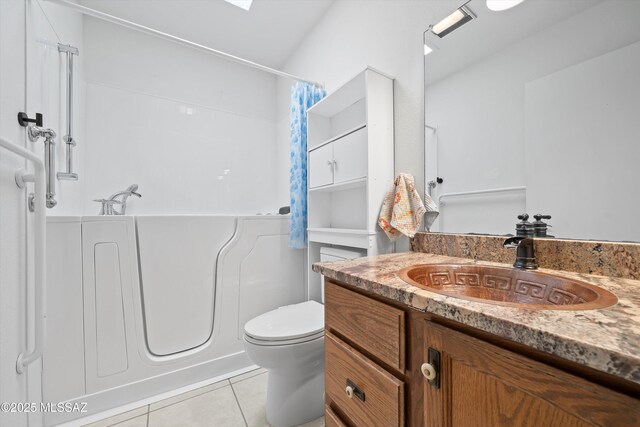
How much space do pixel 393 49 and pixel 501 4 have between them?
0.52 m

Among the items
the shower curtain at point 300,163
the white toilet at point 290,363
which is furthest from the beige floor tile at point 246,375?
the shower curtain at point 300,163

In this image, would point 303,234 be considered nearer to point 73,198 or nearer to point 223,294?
point 223,294

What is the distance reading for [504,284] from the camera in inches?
31.2

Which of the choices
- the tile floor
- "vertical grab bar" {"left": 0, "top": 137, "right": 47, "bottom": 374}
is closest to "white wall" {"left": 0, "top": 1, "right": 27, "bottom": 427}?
"vertical grab bar" {"left": 0, "top": 137, "right": 47, "bottom": 374}

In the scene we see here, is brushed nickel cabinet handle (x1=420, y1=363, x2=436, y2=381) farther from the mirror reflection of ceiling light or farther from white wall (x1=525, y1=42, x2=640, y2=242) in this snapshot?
the mirror reflection of ceiling light

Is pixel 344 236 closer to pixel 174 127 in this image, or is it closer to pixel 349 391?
pixel 349 391

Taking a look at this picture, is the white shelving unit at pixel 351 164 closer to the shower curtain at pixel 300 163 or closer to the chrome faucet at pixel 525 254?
the shower curtain at pixel 300 163

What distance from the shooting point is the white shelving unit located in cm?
128

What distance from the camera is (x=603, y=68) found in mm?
746

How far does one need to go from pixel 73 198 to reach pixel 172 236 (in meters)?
0.92

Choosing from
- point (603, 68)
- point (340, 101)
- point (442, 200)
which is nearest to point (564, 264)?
point (442, 200)

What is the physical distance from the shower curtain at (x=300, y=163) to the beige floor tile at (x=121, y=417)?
1.23m

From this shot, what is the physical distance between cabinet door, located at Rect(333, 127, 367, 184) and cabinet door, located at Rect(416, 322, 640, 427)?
3.03ft

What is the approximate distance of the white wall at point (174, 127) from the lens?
2119mm
